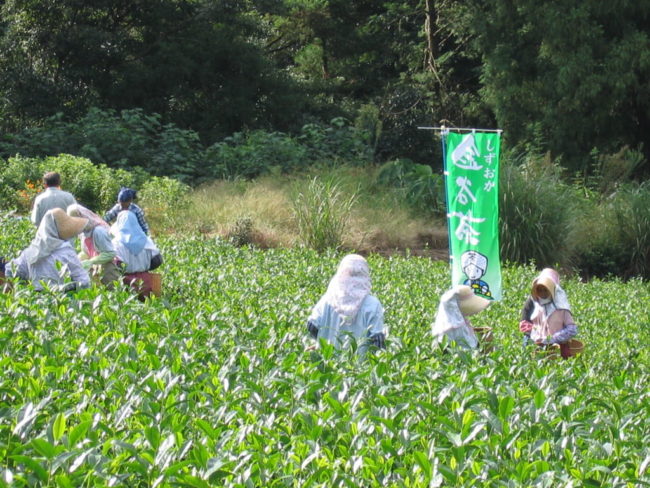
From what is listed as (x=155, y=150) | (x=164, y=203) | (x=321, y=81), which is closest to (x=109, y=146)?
(x=155, y=150)

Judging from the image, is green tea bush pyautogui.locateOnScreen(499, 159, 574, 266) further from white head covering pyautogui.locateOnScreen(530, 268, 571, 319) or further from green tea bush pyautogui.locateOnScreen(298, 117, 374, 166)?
white head covering pyautogui.locateOnScreen(530, 268, 571, 319)

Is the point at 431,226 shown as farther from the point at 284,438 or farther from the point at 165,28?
the point at 284,438

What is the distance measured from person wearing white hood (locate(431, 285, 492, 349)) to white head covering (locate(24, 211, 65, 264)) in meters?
3.30

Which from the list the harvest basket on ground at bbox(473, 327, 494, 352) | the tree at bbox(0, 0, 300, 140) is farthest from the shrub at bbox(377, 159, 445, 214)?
the harvest basket on ground at bbox(473, 327, 494, 352)

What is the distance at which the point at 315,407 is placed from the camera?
4051 mm

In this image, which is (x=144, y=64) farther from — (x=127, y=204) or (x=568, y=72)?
(x=127, y=204)

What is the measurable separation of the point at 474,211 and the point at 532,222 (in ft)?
24.5

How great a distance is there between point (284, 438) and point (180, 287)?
575 centimetres

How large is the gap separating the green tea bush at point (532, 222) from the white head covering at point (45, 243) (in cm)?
933

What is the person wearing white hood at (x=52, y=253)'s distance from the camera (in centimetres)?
782

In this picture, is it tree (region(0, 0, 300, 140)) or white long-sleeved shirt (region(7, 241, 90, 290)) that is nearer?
white long-sleeved shirt (region(7, 241, 90, 290))

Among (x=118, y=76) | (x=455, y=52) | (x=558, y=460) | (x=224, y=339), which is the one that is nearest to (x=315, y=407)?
(x=558, y=460)

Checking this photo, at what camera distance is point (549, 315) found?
7.89 metres

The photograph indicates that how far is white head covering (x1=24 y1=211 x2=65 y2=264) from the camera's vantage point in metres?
7.81
